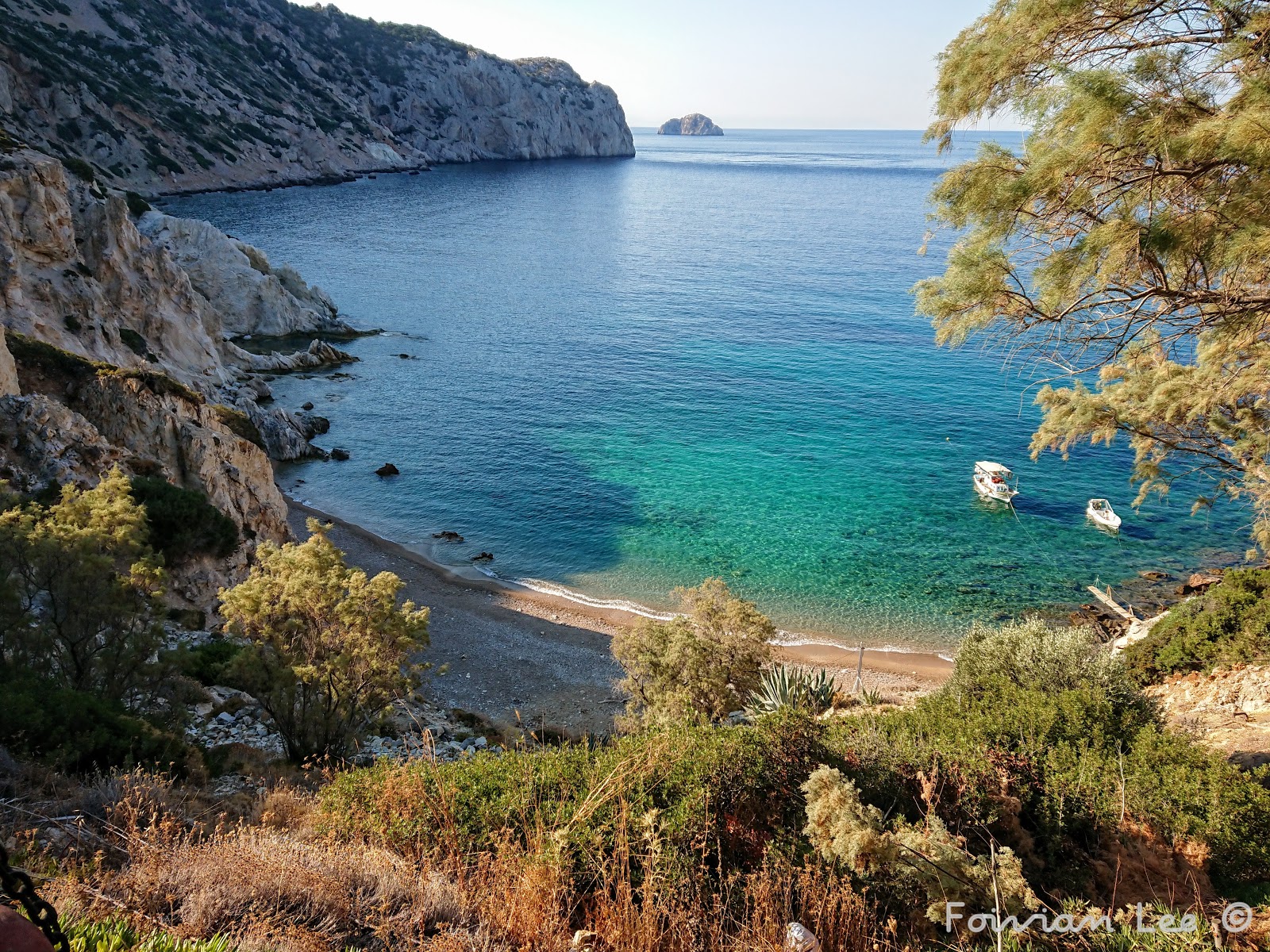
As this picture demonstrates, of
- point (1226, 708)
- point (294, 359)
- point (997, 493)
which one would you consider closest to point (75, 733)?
point (1226, 708)

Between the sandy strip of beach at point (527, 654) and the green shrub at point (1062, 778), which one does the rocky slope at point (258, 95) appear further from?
the green shrub at point (1062, 778)

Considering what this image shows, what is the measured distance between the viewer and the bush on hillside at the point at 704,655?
1572 centimetres

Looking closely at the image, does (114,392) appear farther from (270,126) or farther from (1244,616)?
(270,126)

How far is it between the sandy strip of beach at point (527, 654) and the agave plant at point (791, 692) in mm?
4079

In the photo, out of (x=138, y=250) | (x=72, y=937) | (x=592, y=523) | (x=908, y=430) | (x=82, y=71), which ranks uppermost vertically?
(x=82, y=71)

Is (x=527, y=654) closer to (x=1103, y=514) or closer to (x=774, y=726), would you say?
(x=774, y=726)

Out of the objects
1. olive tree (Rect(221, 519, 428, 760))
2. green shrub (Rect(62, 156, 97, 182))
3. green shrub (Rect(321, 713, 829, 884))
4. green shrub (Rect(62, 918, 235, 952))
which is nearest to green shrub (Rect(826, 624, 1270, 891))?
green shrub (Rect(321, 713, 829, 884))

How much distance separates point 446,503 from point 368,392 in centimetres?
1592

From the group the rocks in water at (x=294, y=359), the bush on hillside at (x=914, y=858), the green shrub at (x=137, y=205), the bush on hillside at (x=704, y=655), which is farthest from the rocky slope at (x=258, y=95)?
the bush on hillside at (x=914, y=858)

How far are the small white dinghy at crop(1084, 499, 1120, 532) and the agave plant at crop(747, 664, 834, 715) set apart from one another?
22292 millimetres

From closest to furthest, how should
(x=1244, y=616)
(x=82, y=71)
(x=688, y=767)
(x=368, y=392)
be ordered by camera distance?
1. (x=688, y=767)
2. (x=1244, y=616)
3. (x=368, y=392)
4. (x=82, y=71)

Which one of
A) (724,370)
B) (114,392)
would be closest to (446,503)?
(114,392)

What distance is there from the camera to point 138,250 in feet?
120

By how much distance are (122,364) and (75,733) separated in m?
25.6
